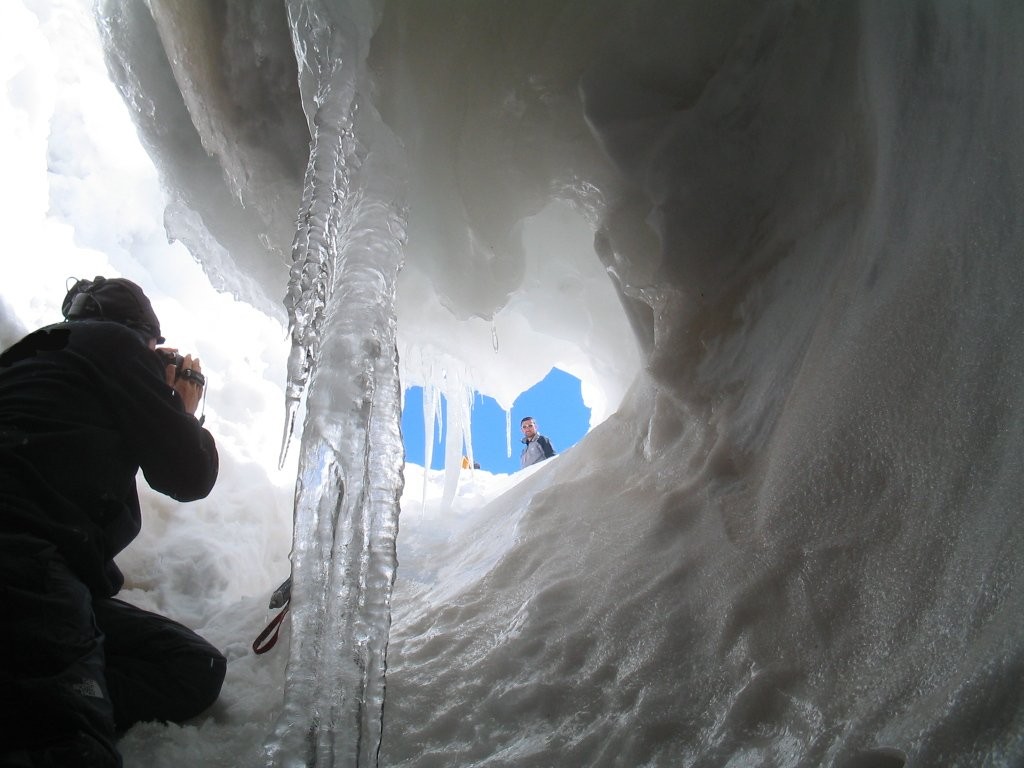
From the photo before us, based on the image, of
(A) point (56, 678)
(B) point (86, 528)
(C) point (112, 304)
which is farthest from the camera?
(C) point (112, 304)

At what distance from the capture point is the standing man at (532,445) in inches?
247

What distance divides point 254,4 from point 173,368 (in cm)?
125

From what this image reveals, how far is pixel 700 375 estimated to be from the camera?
192 centimetres

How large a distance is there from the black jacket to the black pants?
9 cm

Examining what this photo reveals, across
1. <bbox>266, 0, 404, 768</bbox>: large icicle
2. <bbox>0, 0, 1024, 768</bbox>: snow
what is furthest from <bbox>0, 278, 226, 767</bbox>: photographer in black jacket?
<bbox>266, 0, 404, 768</bbox>: large icicle

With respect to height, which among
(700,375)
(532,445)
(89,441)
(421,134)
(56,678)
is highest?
(532,445)

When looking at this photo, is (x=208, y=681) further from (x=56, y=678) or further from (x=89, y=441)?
(x=89, y=441)

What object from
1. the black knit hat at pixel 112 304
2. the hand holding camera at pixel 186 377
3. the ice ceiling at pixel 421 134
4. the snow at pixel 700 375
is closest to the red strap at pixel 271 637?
the snow at pixel 700 375

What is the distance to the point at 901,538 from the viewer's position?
1050 mm

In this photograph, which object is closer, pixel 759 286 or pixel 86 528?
pixel 86 528

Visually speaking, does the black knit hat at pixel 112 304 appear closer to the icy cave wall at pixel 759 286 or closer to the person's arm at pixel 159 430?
the person's arm at pixel 159 430


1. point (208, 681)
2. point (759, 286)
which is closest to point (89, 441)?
point (208, 681)

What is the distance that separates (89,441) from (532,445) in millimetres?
5235

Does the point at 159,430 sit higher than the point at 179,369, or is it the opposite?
the point at 179,369
